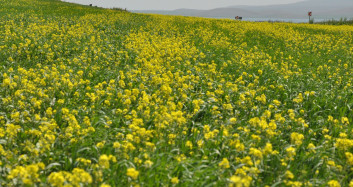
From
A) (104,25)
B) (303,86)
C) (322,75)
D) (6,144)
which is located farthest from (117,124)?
(104,25)

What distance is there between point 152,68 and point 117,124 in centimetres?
369

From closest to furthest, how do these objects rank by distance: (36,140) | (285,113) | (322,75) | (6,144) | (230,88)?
(6,144)
(36,140)
(285,113)
(230,88)
(322,75)

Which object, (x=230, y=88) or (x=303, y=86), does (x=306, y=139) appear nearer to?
(x=230, y=88)

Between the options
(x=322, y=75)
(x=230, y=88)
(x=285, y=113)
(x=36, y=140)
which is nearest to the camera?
(x=36, y=140)

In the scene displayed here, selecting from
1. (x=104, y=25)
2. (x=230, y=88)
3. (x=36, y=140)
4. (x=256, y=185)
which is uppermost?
(x=104, y=25)

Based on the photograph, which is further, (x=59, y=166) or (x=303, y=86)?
(x=303, y=86)

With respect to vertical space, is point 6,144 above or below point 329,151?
above

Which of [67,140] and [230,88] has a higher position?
[230,88]

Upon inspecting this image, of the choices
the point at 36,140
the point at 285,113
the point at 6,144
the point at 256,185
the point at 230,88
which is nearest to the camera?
the point at 256,185

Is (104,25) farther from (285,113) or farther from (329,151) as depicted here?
(329,151)

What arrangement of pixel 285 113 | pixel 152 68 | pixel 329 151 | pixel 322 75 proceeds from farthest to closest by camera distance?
pixel 322 75 → pixel 152 68 → pixel 285 113 → pixel 329 151

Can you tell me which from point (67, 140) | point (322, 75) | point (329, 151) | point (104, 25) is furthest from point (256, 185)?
point (104, 25)

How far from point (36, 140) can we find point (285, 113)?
18.3ft

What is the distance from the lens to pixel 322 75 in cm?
1112
